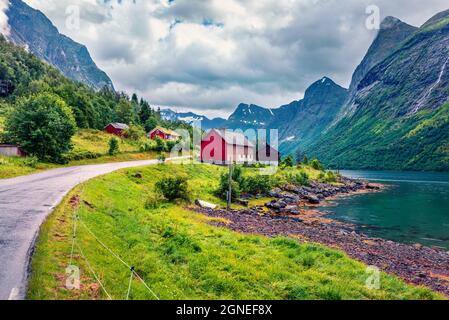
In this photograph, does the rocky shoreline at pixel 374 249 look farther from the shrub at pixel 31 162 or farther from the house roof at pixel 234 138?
the house roof at pixel 234 138

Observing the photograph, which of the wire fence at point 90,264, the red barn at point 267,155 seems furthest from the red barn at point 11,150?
the red barn at point 267,155

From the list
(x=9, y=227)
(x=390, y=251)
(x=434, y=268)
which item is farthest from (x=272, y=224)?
(x=9, y=227)

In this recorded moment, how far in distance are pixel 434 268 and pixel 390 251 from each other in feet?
Answer: 12.9

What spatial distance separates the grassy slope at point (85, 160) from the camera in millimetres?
35969

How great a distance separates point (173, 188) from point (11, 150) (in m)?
25.9

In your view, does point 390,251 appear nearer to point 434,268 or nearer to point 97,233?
point 434,268

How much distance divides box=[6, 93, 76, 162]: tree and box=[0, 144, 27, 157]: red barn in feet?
2.73

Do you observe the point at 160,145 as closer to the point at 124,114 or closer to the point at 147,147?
the point at 147,147

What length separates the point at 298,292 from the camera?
14.4 meters

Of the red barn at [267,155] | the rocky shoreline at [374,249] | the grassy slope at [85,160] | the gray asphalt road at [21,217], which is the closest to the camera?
the gray asphalt road at [21,217]

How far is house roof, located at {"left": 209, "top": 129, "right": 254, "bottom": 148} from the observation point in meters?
83.3

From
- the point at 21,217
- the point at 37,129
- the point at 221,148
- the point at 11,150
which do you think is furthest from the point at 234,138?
the point at 21,217

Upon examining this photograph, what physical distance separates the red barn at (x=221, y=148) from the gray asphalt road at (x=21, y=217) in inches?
2038
